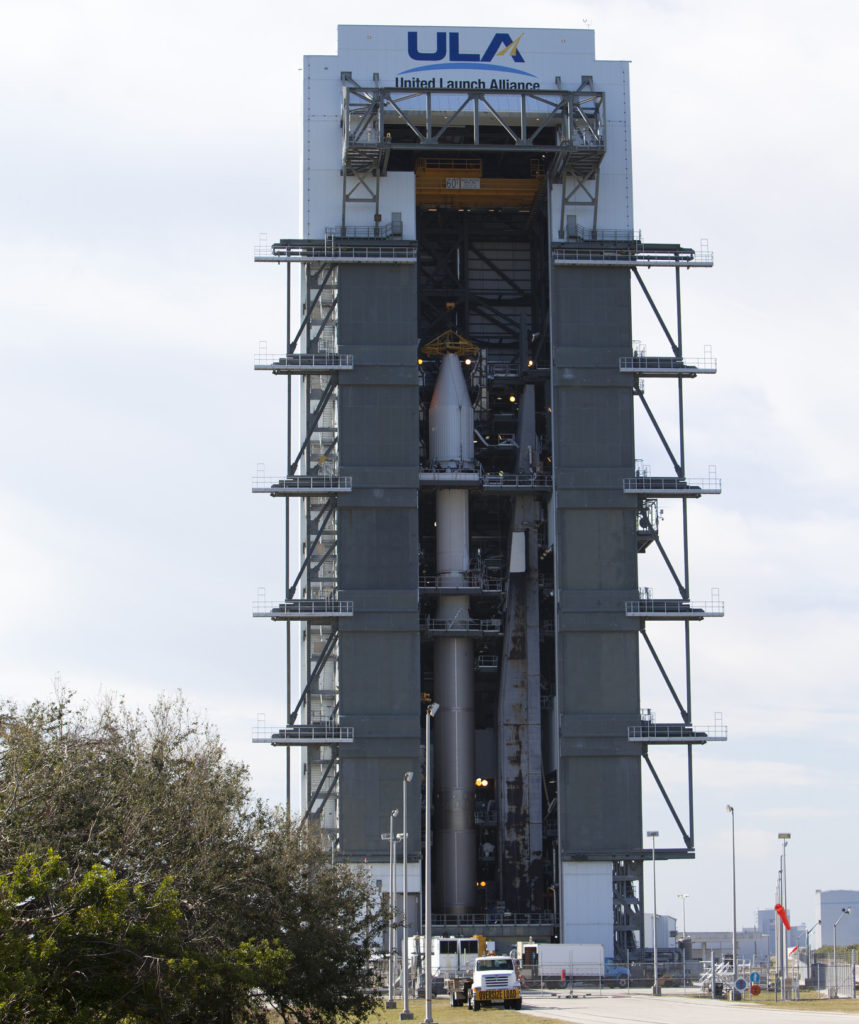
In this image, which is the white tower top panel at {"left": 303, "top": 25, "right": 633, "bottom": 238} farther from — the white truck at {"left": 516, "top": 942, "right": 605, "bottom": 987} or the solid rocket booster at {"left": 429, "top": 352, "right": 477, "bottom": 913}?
the white truck at {"left": 516, "top": 942, "right": 605, "bottom": 987}

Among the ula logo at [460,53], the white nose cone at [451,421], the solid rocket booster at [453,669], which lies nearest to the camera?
the solid rocket booster at [453,669]

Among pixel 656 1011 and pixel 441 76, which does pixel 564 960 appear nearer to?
pixel 656 1011

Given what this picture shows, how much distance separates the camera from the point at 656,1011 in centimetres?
4916

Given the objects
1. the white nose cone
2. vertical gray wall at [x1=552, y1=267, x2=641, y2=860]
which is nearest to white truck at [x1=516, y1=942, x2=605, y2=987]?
vertical gray wall at [x1=552, y1=267, x2=641, y2=860]

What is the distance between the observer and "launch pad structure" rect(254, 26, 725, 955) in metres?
79.2

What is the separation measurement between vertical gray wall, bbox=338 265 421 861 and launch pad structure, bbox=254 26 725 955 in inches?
4.5

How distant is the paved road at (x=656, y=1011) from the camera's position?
140ft

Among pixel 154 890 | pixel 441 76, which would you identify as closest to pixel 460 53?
pixel 441 76

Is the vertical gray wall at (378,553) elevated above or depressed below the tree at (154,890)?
above

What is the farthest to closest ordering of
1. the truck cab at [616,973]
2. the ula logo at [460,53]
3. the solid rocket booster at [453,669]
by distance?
the ula logo at [460,53] < the solid rocket booster at [453,669] < the truck cab at [616,973]

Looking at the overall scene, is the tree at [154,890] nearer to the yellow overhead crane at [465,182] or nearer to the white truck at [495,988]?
the white truck at [495,988]

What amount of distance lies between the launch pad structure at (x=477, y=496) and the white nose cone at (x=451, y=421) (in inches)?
5.4

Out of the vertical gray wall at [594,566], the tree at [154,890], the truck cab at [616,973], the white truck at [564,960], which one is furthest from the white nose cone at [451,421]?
the tree at [154,890]

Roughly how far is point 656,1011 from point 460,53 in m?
53.8
